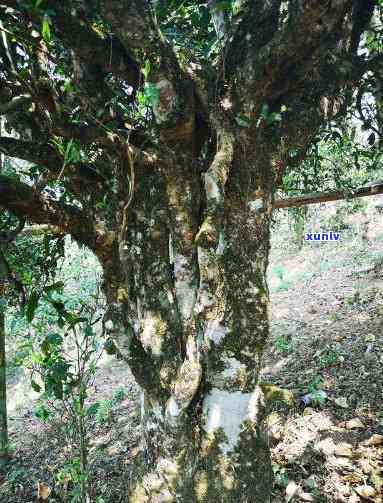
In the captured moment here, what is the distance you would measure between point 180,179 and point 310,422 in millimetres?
2056

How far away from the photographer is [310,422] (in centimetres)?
268

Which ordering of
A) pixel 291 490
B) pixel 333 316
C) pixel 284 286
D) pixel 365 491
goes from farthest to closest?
pixel 284 286 < pixel 333 316 < pixel 291 490 < pixel 365 491

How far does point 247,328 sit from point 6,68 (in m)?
1.75

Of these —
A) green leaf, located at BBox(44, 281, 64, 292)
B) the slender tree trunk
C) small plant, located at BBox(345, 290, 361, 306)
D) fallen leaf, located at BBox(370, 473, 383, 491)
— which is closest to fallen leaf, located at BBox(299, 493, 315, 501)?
fallen leaf, located at BBox(370, 473, 383, 491)

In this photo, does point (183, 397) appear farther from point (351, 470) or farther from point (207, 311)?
point (351, 470)

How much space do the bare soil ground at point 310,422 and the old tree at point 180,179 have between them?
27.6 inches

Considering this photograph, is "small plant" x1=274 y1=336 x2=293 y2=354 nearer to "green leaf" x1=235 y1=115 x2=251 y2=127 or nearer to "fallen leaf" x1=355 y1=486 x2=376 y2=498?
"fallen leaf" x1=355 y1=486 x2=376 y2=498

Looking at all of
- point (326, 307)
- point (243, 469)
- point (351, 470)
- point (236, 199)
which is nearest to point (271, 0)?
point (236, 199)

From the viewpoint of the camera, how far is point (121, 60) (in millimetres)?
1899

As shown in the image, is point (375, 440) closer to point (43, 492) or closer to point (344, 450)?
point (344, 450)

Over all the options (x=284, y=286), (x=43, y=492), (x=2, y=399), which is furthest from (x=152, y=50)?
(x=284, y=286)

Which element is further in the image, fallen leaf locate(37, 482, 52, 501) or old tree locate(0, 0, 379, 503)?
fallen leaf locate(37, 482, 52, 501)

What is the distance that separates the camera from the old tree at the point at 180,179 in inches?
66.4

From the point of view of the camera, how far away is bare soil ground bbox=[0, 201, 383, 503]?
2178 millimetres
